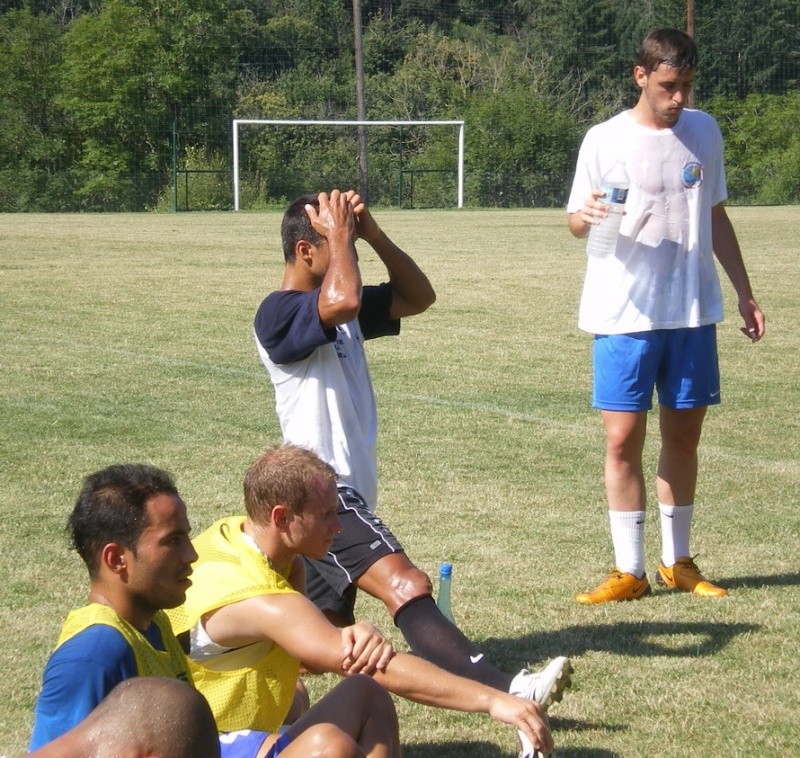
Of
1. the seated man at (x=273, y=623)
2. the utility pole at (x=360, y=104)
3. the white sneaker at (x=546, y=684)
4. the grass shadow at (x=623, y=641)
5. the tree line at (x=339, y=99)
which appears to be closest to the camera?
the seated man at (x=273, y=623)

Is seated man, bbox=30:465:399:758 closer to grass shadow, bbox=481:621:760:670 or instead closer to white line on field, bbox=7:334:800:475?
grass shadow, bbox=481:621:760:670

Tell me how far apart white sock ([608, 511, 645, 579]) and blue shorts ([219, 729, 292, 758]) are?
2.55 metres

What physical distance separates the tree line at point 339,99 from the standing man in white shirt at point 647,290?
41.2 meters

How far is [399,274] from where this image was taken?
14.4ft

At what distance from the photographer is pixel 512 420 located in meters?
9.06

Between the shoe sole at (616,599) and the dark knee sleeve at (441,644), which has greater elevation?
the dark knee sleeve at (441,644)

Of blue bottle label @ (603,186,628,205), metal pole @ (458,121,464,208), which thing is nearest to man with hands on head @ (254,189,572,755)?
blue bottle label @ (603,186,628,205)

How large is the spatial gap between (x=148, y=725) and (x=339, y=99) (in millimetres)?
64965

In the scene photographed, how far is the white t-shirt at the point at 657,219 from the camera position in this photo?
17.0 ft

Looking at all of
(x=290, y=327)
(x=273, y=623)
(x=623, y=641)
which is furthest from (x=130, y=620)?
(x=623, y=641)

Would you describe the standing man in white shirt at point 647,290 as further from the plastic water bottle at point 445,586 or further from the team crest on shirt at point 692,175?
the plastic water bottle at point 445,586

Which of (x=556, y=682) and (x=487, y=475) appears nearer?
(x=556, y=682)

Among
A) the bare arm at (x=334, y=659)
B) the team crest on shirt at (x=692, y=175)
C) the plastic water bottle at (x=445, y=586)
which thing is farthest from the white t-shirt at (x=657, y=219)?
the bare arm at (x=334, y=659)

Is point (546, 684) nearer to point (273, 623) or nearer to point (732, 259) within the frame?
point (273, 623)
